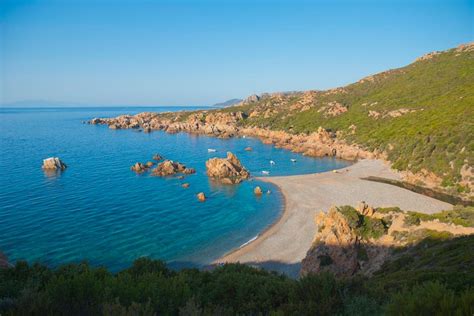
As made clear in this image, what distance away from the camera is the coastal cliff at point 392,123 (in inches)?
2064

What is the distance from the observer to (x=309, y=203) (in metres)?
46.7

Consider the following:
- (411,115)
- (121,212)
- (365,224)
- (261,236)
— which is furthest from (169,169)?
(411,115)

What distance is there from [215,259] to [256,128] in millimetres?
95032

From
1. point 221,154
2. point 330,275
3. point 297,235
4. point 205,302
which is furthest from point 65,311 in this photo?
point 221,154

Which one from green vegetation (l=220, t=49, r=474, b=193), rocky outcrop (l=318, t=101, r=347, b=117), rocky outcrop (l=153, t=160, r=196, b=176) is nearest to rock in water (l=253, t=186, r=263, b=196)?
rocky outcrop (l=153, t=160, r=196, b=176)

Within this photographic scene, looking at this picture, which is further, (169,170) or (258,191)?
(169,170)

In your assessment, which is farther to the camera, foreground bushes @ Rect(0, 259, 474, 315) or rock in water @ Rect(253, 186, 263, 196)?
rock in water @ Rect(253, 186, 263, 196)

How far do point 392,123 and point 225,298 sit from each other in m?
83.8

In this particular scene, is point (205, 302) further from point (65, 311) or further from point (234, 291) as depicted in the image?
point (65, 311)

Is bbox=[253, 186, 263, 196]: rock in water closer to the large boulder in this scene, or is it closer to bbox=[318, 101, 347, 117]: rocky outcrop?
the large boulder

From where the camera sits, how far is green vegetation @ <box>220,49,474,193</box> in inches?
2096

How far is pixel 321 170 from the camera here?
67125 mm

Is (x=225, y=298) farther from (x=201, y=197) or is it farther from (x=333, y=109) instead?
(x=333, y=109)

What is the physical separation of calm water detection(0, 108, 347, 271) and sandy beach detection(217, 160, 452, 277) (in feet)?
7.56
